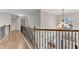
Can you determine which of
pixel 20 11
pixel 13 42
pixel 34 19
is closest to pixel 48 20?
pixel 34 19

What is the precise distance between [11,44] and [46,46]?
370 millimetres

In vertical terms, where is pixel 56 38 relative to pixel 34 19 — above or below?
below

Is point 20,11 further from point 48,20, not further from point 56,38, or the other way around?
point 56,38

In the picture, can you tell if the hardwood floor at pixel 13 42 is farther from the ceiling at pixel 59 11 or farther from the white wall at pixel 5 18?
the ceiling at pixel 59 11

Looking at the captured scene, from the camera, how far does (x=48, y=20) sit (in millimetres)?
1179

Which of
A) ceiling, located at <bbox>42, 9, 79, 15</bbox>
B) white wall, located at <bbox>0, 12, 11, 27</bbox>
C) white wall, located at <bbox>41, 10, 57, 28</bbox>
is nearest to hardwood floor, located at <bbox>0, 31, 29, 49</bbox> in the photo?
white wall, located at <bbox>0, 12, 11, 27</bbox>

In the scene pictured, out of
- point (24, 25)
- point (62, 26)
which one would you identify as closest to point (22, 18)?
point (24, 25)

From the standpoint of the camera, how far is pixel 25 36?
3.95 ft

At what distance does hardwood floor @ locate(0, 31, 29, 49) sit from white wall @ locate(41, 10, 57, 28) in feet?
0.91

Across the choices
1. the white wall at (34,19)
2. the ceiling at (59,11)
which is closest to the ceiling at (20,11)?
the white wall at (34,19)

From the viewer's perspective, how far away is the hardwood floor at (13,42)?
3.82 feet

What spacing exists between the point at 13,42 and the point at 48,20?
0.44m
